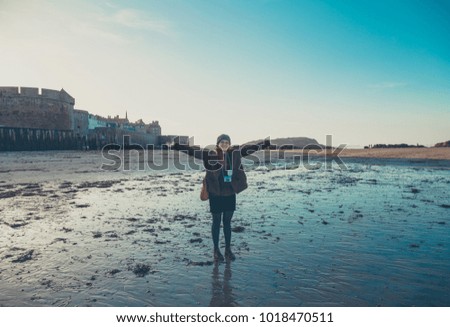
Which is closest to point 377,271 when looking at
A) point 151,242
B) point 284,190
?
point 151,242

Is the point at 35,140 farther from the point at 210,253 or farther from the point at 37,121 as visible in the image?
the point at 210,253

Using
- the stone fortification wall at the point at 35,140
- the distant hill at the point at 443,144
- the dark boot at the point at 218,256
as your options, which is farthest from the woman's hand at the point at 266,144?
the distant hill at the point at 443,144

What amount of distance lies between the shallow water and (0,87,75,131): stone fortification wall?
3752cm

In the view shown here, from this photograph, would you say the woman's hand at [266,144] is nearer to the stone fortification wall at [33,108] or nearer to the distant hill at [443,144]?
the stone fortification wall at [33,108]

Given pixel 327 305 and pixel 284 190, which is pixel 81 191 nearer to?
pixel 284 190

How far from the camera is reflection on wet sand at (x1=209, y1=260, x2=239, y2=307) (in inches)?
151

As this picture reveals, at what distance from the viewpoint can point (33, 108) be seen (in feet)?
138

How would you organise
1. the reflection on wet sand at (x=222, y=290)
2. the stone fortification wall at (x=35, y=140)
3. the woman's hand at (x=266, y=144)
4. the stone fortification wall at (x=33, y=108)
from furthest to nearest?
1. the stone fortification wall at (x=33, y=108)
2. the stone fortification wall at (x=35, y=140)
3. the woman's hand at (x=266, y=144)
4. the reflection on wet sand at (x=222, y=290)

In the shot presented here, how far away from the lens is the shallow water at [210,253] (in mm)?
4016

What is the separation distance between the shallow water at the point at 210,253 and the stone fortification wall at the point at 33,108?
37.5 m

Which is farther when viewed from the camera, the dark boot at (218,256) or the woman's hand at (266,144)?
the woman's hand at (266,144)

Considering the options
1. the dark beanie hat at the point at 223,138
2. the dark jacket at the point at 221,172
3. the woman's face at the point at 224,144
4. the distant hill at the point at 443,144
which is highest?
the distant hill at the point at 443,144

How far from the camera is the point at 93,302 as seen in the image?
3838mm
